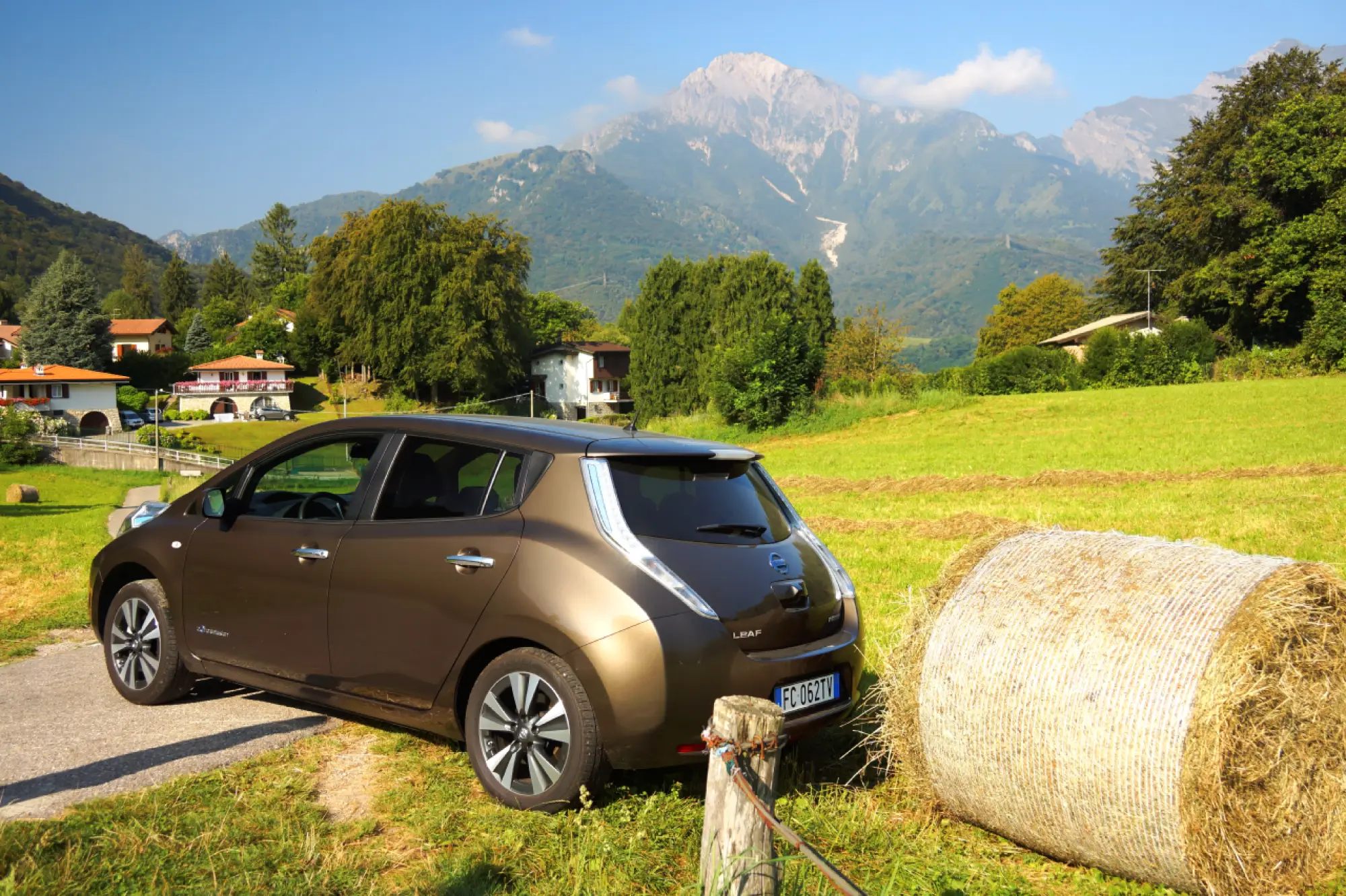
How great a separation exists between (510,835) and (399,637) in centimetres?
124

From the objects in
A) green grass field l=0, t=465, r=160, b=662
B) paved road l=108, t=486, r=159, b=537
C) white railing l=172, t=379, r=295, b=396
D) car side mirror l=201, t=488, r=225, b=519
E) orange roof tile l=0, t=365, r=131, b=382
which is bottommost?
paved road l=108, t=486, r=159, b=537

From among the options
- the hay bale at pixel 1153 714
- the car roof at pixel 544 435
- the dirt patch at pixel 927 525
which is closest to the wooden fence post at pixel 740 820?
the hay bale at pixel 1153 714

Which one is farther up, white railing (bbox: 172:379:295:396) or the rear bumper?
white railing (bbox: 172:379:295:396)

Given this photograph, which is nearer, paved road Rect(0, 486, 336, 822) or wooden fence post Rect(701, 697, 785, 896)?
wooden fence post Rect(701, 697, 785, 896)

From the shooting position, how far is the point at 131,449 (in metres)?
57.7

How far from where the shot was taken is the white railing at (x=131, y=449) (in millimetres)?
56188

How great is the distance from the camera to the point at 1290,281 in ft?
159

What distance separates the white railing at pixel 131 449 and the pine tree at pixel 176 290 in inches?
3462

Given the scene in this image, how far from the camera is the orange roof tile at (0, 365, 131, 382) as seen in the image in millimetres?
76312

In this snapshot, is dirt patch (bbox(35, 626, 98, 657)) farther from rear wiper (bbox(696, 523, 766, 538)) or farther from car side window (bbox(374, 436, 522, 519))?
rear wiper (bbox(696, 523, 766, 538))

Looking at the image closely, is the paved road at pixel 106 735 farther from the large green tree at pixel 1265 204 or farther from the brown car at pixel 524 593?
the large green tree at pixel 1265 204

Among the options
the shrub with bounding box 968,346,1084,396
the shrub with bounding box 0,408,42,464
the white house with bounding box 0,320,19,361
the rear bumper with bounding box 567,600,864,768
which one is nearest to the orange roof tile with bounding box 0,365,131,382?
the shrub with bounding box 0,408,42,464

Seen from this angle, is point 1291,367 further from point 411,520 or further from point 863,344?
point 411,520

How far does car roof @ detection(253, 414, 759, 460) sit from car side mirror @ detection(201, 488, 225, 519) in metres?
0.59
